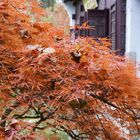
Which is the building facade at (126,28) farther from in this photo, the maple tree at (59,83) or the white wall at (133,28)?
the maple tree at (59,83)

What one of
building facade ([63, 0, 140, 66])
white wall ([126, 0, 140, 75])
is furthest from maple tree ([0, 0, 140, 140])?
white wall ([126, 0, 140, 75])

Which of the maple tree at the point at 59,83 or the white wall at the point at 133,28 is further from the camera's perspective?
the white wall at the point at 133,28

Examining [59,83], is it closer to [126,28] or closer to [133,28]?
[133,28]

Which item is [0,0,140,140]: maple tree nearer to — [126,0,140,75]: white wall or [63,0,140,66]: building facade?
[63,0,140,66]: building facade

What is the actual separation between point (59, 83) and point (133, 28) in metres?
3.42

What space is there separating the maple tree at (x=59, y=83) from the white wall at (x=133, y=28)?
Result: 9.96ft

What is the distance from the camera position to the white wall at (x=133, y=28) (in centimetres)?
Result: 529

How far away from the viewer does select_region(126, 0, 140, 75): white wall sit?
5.29 metres

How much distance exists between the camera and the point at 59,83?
2.06 m

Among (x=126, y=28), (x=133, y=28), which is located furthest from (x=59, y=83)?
(x=126, y=28)

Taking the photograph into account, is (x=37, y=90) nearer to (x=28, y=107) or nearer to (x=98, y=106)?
(x=28, y=107)

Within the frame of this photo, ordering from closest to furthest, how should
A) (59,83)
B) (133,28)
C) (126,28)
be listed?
(59,83), (133,28), (126,28)

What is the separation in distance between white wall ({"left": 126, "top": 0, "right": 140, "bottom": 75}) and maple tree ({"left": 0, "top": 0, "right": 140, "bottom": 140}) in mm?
3035

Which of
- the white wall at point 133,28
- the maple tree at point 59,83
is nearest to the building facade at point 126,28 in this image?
the white wall at point 133,28
